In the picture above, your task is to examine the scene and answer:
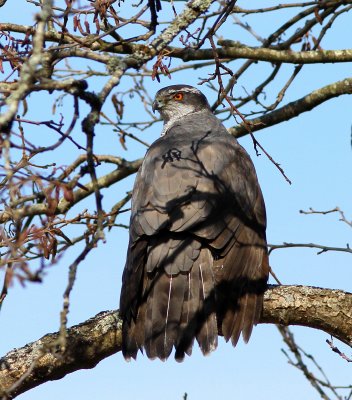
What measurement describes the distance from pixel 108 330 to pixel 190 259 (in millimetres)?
702

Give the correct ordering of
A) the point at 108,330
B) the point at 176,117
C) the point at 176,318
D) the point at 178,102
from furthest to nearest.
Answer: the point at 178,102
the point at 176,117
the point at 108,330
the point at 176,318

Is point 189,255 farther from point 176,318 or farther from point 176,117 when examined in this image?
point 176,117

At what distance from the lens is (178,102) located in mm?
7359

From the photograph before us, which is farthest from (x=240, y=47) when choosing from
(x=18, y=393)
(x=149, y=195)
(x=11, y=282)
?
(x=11, y=282)

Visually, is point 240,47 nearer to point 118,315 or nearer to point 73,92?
point 118,315

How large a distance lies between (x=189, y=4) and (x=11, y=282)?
1.85 metres

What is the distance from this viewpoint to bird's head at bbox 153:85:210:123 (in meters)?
7.30

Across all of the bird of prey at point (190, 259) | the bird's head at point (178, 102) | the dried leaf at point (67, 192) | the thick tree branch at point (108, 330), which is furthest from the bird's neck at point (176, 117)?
the dried leaf at point (67, 192)

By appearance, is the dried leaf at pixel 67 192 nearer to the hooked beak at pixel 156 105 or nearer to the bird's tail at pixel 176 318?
the bird's tail at pixel 176 318

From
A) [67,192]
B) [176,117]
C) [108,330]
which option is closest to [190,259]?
[108,330]

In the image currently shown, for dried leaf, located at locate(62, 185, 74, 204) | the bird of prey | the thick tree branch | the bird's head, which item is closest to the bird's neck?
the bird's head

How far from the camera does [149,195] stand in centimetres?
512

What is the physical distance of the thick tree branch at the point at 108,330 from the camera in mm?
4582

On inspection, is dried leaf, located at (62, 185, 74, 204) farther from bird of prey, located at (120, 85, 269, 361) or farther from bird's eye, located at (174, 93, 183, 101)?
bird's eye, located at (174, 93, 183, 101)
